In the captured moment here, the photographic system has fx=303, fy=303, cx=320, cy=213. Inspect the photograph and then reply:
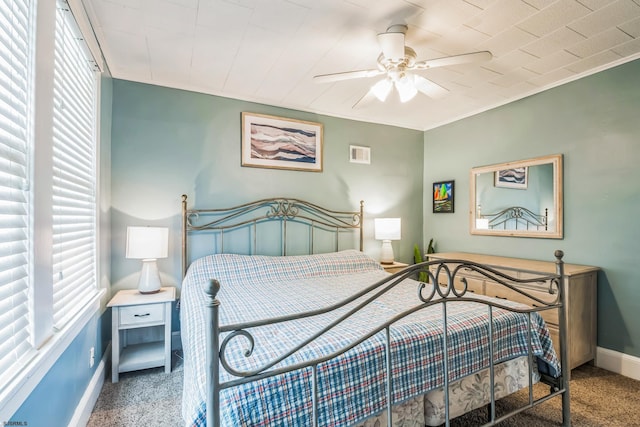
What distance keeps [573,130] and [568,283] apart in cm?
142

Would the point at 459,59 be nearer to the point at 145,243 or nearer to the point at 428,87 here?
the point at 428,87

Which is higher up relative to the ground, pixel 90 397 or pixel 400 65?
pixel 400 65

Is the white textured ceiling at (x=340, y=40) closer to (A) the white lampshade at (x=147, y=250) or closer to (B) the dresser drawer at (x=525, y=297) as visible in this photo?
(A) the white lampshade at (x=147, y=250)

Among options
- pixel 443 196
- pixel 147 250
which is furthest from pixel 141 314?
pixel 443 196

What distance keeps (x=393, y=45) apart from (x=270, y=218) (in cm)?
206

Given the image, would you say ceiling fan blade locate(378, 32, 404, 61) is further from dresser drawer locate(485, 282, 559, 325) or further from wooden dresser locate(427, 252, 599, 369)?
dresser drawer locate(485, 282, 559, 325)

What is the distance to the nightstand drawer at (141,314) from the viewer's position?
2.32 m

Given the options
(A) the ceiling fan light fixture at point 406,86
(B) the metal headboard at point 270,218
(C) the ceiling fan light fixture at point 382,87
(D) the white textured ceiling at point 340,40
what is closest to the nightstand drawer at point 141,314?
(B) the metal headboard at point 270,218

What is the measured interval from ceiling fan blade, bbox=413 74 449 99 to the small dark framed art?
189 cm

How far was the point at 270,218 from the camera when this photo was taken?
131 inches

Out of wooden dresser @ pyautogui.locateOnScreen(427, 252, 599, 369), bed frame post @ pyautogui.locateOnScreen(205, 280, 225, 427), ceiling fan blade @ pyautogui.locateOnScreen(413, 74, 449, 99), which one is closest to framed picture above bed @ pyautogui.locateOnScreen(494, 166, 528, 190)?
wooden dresser @ pyautogui.locateOnScreen(427, 252, 599, 369)

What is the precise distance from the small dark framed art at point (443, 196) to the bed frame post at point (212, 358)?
3.62 m

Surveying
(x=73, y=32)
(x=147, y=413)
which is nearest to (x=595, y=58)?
(x=73, y=32)

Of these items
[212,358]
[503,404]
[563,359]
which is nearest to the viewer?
[212,358]
